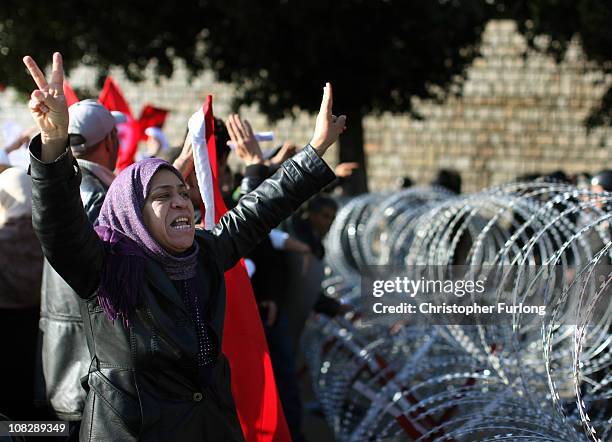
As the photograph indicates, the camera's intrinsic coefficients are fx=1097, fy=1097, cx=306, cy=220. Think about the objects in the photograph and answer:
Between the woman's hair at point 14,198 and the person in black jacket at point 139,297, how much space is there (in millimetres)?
1199

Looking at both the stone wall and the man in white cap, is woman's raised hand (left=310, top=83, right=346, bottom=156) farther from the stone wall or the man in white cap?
the stone wall

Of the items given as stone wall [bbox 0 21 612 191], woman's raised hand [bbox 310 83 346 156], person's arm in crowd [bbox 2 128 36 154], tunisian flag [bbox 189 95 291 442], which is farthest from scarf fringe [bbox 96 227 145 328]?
stone wall [bbox 0 21 612 191]

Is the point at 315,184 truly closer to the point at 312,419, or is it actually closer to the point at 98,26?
the point at 312,419

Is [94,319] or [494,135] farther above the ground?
[94,319]

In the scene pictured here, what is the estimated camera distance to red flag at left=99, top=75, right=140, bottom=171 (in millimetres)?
7305

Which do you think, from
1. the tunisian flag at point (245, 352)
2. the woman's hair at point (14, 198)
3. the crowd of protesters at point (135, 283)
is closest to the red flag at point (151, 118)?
the woman's hair at point (14, 198)

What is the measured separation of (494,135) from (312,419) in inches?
620

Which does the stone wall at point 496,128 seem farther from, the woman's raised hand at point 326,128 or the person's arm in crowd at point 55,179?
the person's arm in crowd at point 55,179

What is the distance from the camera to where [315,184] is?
3.52 metres

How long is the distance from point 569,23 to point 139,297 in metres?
11.7

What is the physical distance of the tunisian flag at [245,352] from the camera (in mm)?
3922

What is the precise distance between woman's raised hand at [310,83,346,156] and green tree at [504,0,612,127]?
1017 cm

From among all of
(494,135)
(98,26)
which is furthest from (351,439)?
(494,135)

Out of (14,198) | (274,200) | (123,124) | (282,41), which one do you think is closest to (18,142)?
(14,198)
